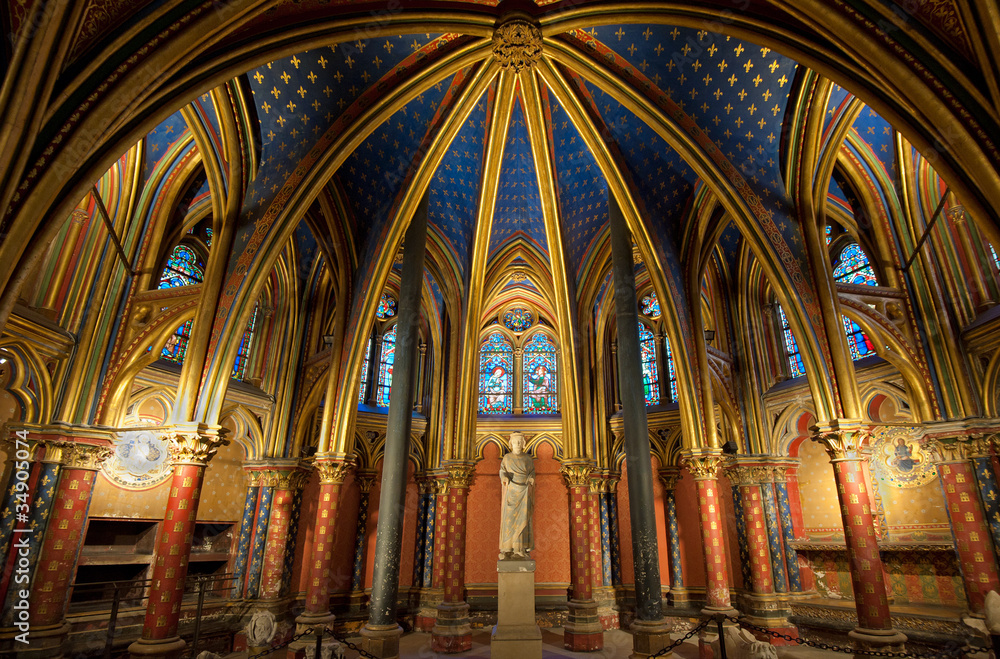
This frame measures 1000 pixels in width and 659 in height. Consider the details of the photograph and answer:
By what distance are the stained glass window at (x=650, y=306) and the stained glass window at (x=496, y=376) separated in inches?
197

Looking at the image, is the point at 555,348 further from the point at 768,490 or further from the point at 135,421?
the point at 135,421

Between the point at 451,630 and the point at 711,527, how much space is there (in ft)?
19.6

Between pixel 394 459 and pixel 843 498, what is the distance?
24.9 feet

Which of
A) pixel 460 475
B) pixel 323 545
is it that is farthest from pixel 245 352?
pixel 460 475

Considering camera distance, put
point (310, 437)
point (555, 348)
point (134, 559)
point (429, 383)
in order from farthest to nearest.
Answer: point (555, 348) → point (429, 383) → point (310, 437) → point (134, 559)

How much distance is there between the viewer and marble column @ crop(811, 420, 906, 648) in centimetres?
818

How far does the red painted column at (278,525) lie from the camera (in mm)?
13227

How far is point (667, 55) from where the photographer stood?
10.2m

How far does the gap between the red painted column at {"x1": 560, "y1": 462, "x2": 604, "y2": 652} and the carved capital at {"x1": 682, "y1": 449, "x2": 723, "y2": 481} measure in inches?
138

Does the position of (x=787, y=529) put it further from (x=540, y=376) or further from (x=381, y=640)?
(x=381, y=640)

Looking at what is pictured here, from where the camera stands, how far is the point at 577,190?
48.0 ft

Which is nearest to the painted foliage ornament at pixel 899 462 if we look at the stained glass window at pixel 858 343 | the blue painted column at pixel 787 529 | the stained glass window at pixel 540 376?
the stained glass window at pixel 858 343

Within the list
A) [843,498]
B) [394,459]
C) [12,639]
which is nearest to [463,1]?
[394,459]

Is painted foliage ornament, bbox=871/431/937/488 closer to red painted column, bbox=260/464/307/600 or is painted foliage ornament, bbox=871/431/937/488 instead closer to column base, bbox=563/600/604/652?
column base, bbox=563/600/604/652
